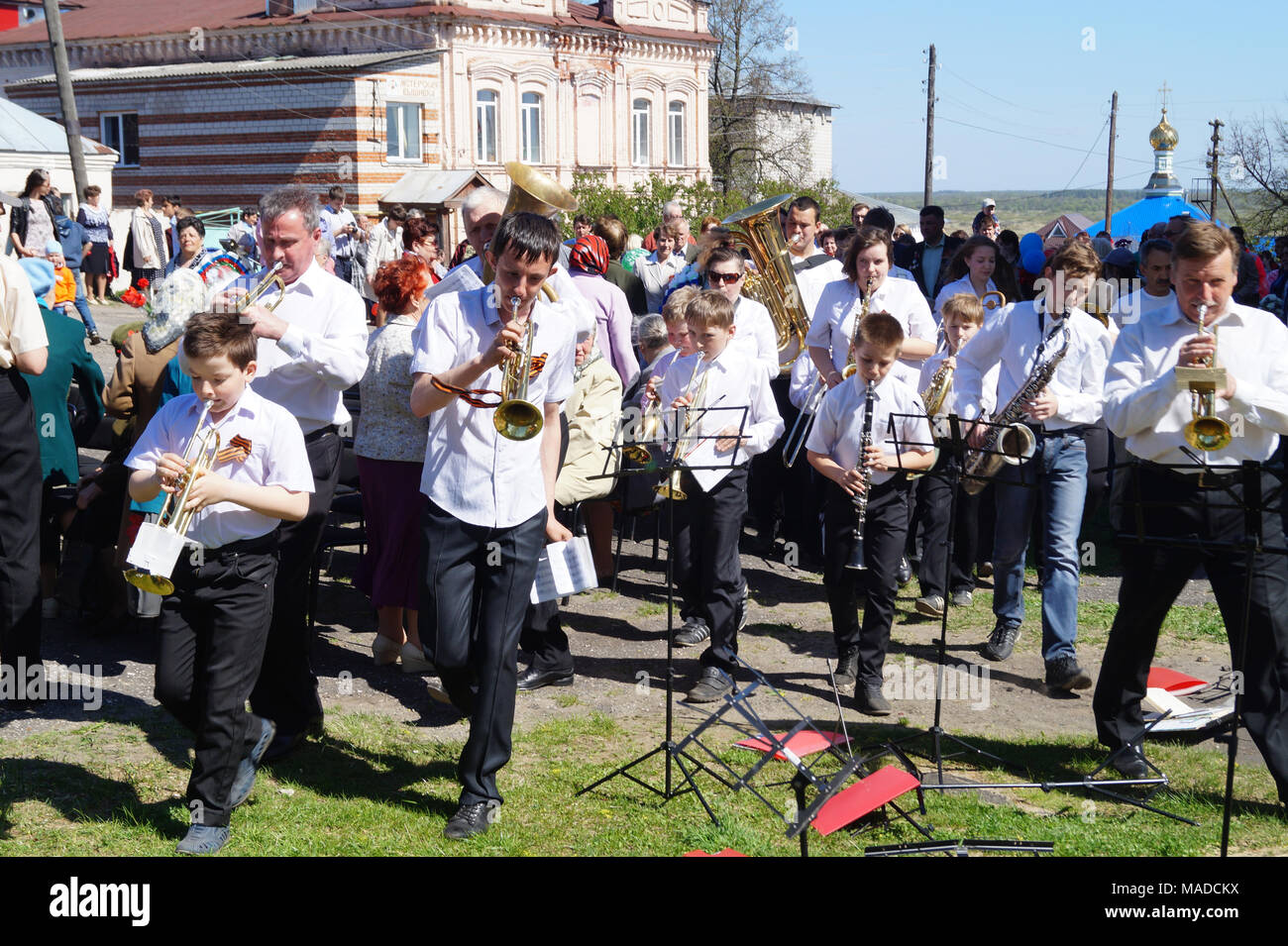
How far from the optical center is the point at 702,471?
6.89m

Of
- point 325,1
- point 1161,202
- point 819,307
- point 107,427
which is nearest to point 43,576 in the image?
point 107,427

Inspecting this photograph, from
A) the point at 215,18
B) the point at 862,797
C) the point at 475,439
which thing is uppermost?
the point at 215,18

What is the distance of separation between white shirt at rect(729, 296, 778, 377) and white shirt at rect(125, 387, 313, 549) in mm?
3339

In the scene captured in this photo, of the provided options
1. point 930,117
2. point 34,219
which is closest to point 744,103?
point 930,117

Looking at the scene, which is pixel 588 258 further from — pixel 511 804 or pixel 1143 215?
pixel 1143 215

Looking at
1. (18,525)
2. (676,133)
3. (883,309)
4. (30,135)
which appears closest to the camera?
(18,525)

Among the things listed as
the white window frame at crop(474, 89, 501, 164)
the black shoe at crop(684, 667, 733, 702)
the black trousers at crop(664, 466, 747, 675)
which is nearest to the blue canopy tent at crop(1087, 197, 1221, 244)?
the white window frame at crop(474, 89, 501, 164)

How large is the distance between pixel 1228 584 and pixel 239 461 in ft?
12.5

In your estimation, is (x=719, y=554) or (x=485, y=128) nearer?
(x=719, y=554)

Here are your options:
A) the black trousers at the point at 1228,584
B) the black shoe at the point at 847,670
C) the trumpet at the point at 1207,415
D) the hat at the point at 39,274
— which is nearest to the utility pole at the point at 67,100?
the hat at the point at 39,274

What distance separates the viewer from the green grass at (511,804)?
16.1 ft

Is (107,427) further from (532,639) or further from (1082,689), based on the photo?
(1082,689)

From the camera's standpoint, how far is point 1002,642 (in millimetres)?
7504

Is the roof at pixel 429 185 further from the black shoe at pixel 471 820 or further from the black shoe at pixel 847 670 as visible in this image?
the black shoe at pixel 471 820
